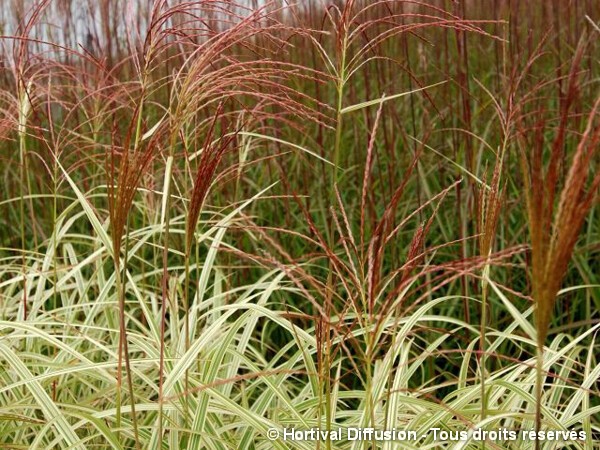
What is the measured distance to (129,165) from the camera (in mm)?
1284

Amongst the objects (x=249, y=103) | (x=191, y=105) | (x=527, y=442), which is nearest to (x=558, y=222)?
(x=191, y=105)

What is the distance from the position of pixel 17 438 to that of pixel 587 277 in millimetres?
1841

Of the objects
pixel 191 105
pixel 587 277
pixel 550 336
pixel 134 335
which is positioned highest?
pixel 191 105

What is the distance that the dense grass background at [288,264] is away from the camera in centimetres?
126

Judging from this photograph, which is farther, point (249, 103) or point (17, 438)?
point (249, 103)

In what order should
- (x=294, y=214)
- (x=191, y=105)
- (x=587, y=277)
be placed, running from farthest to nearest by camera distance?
(x=294, y=214) < (x=587, y=277) < (x=191, y=105)

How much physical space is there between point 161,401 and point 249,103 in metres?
2.89

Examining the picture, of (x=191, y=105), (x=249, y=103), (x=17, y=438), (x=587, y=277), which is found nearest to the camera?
(x=191, y=105)

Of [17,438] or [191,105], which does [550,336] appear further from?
[191,105]

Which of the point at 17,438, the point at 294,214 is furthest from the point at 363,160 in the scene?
the point at 17,438

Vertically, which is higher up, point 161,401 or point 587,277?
point 161,401

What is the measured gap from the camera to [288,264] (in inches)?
112

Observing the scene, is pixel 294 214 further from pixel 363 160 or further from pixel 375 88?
pixel 375 88

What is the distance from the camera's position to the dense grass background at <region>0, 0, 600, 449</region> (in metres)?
1.26
